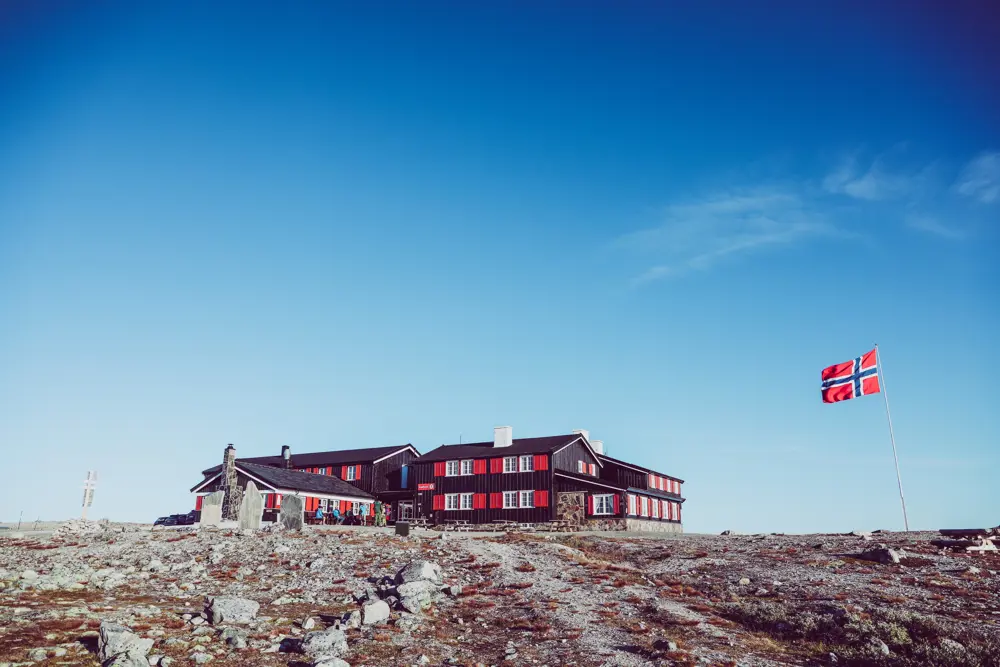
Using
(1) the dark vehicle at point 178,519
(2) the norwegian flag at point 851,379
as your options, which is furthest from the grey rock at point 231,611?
(1) the dark vehicle at point 178,519

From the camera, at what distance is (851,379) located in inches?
1674

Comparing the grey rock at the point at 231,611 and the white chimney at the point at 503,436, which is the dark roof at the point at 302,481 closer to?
the white chimney at the point at 503,436

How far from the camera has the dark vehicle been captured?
5911cm

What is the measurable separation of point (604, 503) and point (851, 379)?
22.1 metres

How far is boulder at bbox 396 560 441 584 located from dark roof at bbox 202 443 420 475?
44633 millimetres

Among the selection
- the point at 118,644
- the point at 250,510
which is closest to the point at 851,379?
the point at 250,510

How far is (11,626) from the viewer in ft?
54.5

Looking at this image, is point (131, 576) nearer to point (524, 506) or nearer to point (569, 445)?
point (524, 506)

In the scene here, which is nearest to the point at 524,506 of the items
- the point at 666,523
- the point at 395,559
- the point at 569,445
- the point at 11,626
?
the point at 569,445

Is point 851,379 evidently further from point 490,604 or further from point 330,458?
point 330,458

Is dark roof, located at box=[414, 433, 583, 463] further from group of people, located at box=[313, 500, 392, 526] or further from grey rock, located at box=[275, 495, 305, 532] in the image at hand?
grey rock, located at box=[275, 495, 305, 532]

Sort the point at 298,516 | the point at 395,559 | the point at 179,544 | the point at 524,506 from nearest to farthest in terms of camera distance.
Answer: the point at 395,559, the point at 179,544, the point at 298,516, the point at 524,506

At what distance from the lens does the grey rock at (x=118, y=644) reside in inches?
560

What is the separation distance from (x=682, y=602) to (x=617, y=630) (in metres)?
4.16
